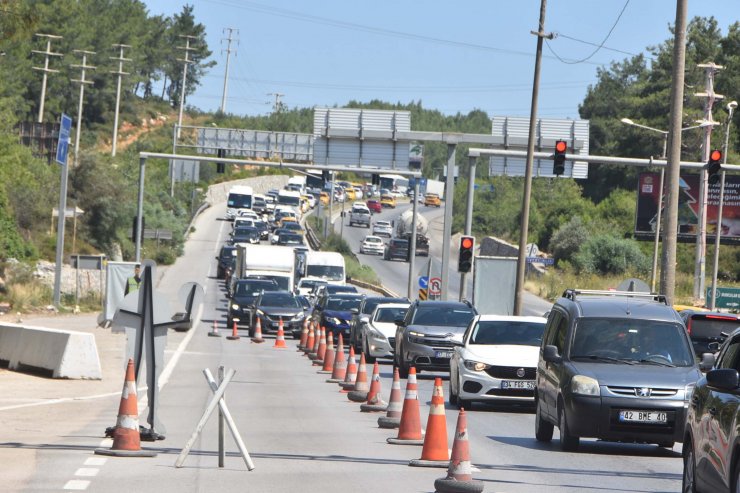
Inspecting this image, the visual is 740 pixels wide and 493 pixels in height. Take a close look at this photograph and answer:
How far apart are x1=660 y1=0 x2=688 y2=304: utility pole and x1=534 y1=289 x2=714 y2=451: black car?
12.1ft

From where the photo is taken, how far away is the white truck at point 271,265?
2239 inches

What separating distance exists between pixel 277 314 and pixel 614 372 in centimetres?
3064

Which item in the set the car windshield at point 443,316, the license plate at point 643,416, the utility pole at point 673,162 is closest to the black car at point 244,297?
the car windshield at point 443,316

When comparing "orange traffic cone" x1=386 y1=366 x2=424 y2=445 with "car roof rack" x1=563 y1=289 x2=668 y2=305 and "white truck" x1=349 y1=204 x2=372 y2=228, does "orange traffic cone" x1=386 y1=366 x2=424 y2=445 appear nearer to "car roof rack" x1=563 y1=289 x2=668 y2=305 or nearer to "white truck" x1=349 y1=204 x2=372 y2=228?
"car roof rack" x1=563 y1=289 x2=668 y2=305

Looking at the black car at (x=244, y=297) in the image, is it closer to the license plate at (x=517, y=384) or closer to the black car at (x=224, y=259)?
the license plate at (x=517, y=384)

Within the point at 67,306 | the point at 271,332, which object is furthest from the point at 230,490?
the point at 67,306

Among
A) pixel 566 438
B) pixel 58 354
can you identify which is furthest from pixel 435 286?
pixel 566 438

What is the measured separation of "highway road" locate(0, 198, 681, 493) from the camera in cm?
1240

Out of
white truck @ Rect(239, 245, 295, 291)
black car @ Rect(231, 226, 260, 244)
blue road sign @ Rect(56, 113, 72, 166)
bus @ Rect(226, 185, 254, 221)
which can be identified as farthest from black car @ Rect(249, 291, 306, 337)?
bus @ Rect(226, 185, 254, 221)

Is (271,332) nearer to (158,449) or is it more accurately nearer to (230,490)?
(158,449)

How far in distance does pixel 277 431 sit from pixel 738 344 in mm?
8193

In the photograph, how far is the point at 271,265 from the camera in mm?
57469

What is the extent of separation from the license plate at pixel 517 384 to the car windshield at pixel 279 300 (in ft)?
82.9

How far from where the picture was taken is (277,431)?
17.5 m
